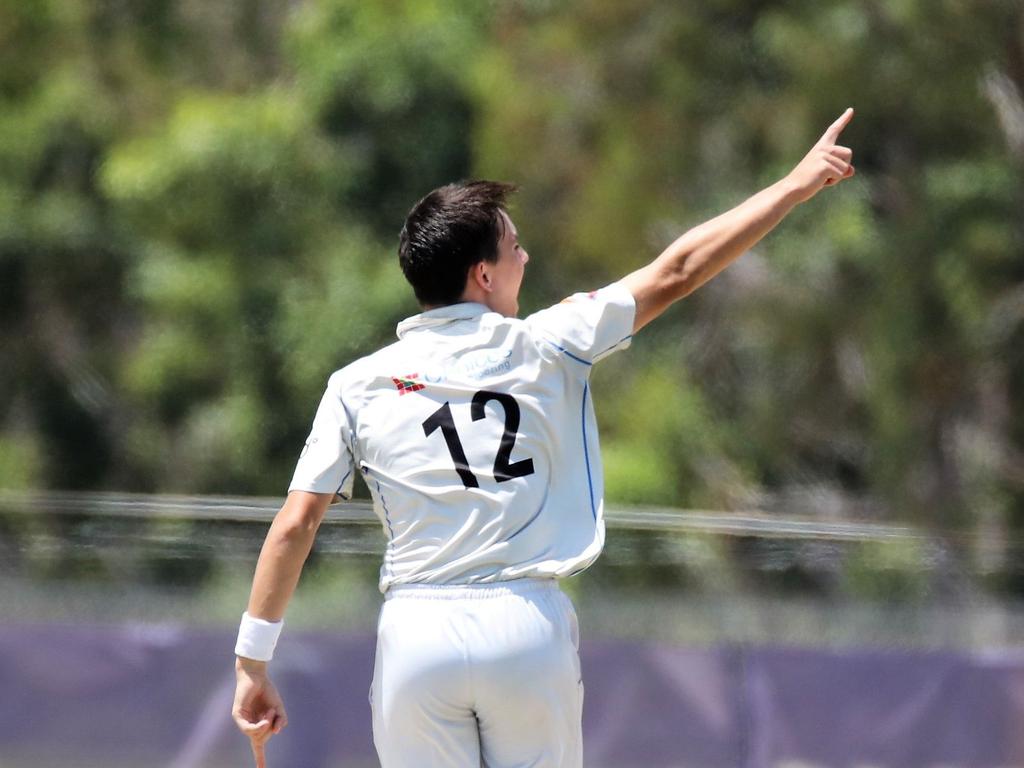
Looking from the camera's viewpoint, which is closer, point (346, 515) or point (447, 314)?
point (447, 314)

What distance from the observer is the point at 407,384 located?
299 centimetres

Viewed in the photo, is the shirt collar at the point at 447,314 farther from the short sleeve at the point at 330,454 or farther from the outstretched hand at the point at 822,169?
the outstretched hand at the point at 822,169

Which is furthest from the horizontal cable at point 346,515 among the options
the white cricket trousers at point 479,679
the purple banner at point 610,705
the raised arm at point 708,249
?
the white cricket trousers at point 479,679

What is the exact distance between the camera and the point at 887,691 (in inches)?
202

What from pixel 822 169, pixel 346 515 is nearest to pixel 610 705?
pixel 346 515

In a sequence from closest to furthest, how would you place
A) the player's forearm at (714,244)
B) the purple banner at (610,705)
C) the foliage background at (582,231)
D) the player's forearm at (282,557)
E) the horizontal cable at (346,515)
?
the player's forearm at (282,557), the player's forearm at (714,244), the purple banner at (610,705), the horizontal cable at (346,515), the foliage background at (582,231)

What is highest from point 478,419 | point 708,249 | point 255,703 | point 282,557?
point 708,249

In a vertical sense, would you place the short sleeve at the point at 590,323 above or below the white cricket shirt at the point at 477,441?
above

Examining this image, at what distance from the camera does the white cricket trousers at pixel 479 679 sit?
9.31 feet

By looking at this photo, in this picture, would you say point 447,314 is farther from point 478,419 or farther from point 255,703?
point 255,703

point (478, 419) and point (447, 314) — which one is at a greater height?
point (447, 314)

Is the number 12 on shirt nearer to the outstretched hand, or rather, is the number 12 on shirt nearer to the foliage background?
the outstretched hand

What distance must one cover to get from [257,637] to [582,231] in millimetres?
14386

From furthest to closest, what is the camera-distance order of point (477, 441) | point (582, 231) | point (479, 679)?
point (582, 231) → point (477, 441) → point (479, 679)
